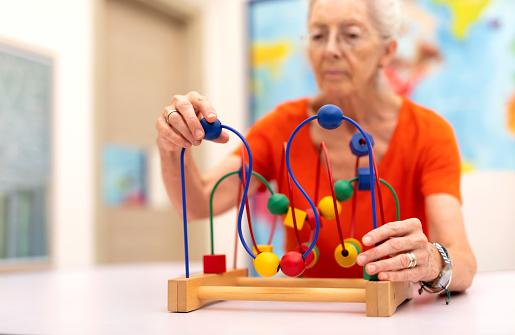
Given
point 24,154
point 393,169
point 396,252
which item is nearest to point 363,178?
point 396,252

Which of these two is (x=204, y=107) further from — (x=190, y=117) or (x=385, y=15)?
(x=385, y=15)

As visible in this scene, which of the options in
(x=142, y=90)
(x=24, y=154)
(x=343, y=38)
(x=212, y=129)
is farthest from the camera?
(x=142, y=90)

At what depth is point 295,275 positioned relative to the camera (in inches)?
27.9

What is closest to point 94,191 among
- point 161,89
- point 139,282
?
point 161,89

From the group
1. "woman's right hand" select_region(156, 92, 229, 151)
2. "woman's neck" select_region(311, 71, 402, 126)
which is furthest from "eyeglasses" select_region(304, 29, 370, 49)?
"woman's right hand" select_region(156, 92, 229, 151)

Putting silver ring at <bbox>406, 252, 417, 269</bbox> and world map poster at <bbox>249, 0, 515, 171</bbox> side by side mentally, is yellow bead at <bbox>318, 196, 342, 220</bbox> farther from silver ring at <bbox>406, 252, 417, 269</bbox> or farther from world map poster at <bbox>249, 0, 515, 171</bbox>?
world map poster at <bbox>249, 0, 515, 171</bbox>

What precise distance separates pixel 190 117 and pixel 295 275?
0.89 feet

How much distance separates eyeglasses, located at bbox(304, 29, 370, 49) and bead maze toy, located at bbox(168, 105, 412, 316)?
26 cm

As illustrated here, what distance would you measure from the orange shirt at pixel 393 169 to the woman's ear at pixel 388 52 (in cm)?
13

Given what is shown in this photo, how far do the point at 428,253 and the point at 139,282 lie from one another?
640 millimetres

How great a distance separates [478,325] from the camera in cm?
59

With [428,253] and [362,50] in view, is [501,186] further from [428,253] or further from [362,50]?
[428,253]

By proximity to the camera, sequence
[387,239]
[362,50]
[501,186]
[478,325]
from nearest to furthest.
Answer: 1. [478,325]
2. [387,239]
3. [362,50]
4. [501,186]

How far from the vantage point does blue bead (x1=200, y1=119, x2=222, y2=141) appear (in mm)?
761
